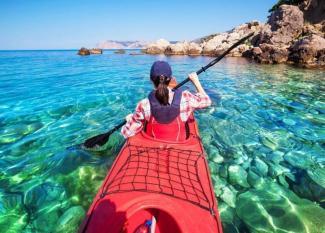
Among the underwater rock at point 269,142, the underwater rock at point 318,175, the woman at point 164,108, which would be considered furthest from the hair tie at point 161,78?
the underwater rock at point 269,142

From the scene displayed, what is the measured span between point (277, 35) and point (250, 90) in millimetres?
24748

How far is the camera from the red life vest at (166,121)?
382 centimetres

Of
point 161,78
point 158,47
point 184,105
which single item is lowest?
point 158,47

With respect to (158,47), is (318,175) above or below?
above

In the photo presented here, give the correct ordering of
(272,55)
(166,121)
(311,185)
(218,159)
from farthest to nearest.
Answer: (272,55)
(218,159)
(311,185)
(166,121)

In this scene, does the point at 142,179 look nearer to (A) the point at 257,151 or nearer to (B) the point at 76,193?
(B) the point at 76,193

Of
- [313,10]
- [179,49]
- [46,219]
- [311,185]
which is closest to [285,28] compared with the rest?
[313,10]

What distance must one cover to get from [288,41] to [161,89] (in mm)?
34947

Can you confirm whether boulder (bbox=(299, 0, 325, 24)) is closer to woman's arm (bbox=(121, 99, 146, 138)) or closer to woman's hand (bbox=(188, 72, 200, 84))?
woman's hand (bbox=(188, 72, 200, 84))

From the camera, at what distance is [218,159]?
5613 mm

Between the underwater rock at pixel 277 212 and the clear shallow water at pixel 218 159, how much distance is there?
16 millimetres

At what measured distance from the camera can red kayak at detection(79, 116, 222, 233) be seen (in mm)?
2383

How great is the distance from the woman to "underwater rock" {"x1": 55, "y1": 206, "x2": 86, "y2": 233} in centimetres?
163

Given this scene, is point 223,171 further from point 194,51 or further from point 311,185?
point 194,51
